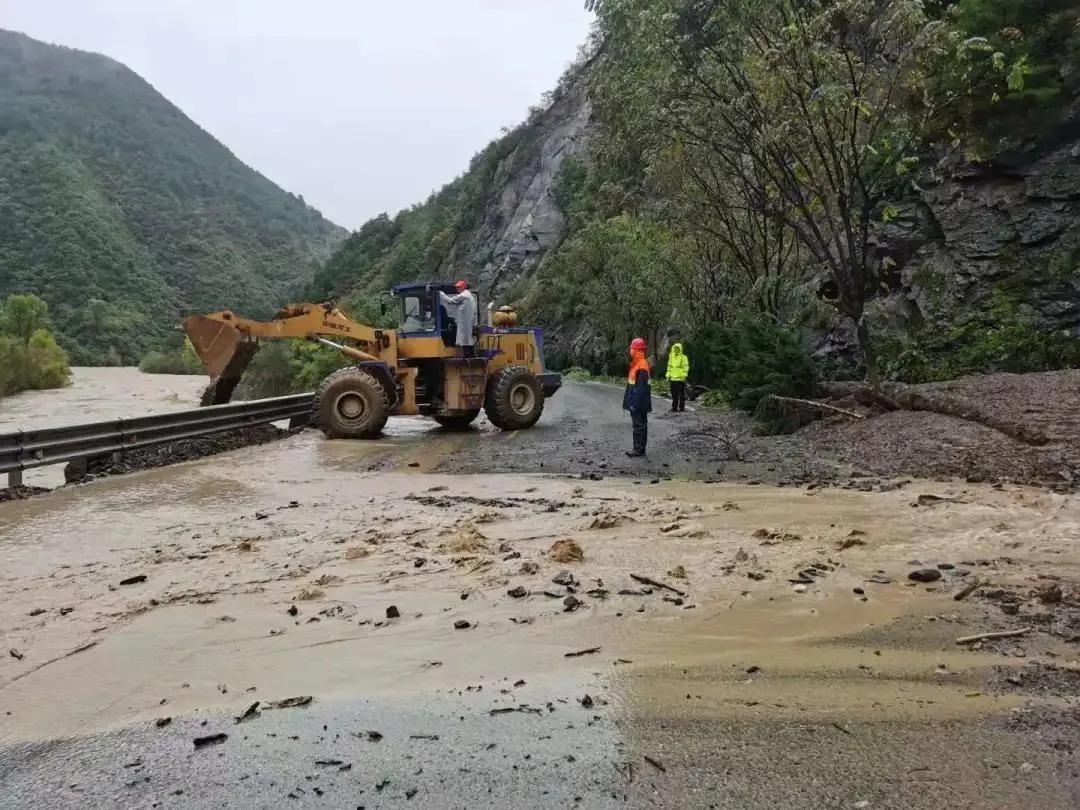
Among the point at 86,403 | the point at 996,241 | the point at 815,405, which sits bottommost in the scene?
the point at 86,403

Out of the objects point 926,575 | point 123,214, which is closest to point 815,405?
point 926,575

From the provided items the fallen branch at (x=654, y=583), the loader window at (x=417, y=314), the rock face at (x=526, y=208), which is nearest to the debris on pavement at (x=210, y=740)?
the fallen branch at (x=654, y=583)

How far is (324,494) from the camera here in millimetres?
8938

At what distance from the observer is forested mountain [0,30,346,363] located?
82.1m

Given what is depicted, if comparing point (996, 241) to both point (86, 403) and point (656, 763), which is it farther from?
point (86, 403)

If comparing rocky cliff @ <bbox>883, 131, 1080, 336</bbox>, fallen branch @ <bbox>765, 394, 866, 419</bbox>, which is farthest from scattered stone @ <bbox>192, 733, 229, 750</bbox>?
rocky cliff @ <bbox>883, 131, 1080, 336</bbox>

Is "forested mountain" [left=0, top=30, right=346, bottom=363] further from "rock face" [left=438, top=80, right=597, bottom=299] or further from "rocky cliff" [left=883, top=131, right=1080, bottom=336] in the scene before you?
"rocky cliff" [left=883, top=131, right=1080, bottom=336]

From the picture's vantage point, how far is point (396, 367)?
49.3 ft

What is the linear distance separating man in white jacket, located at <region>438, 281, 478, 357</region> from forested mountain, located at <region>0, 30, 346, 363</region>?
71.9 m

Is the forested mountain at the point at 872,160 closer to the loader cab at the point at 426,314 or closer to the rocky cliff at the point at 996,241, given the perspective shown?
the rocky cliff at the point at 996,241

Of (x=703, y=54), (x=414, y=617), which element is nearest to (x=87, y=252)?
(x=703, y=54)

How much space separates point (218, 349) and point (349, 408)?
2679 millimetres

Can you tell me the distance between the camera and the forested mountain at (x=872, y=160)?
42.7 ft

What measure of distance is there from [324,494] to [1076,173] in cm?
1758
